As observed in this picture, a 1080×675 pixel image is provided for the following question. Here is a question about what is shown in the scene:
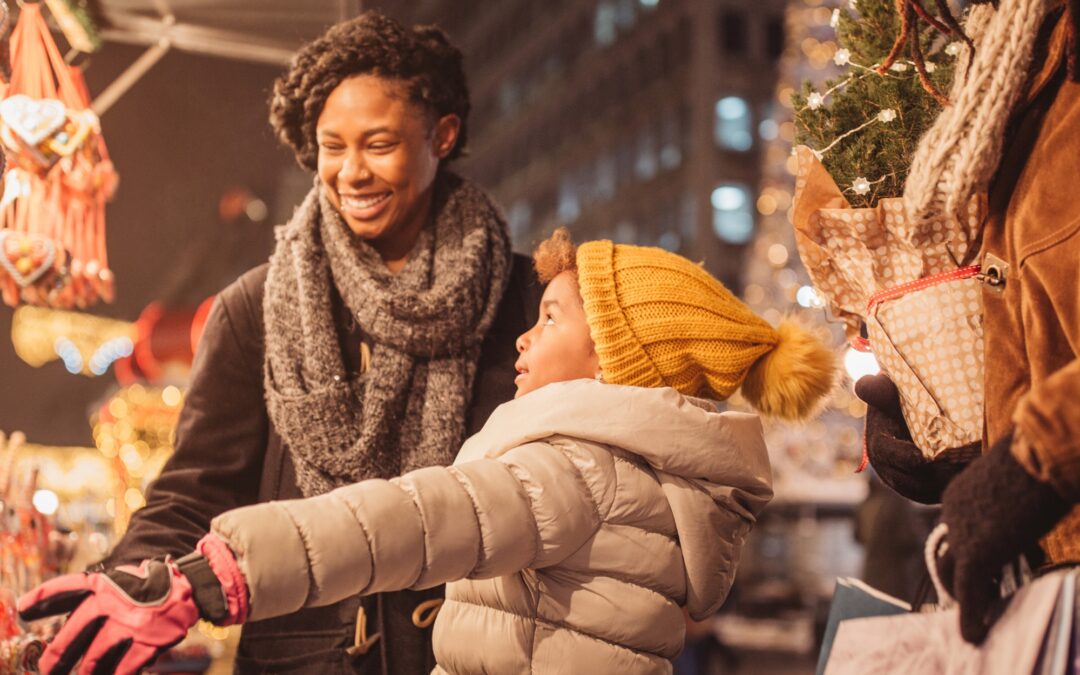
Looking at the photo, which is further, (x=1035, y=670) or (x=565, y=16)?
(x=565, y=16)

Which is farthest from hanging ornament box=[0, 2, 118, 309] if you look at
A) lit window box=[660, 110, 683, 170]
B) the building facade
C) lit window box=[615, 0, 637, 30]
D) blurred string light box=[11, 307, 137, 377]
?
lit window box=[615, 0, 637, 30]

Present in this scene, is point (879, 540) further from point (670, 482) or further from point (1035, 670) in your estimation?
point (1035, 670)

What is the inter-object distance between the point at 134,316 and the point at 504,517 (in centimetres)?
251

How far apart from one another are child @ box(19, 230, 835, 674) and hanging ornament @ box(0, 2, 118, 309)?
4.11 ft

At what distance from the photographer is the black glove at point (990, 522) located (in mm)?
1502

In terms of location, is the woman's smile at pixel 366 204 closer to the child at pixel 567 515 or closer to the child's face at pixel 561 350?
the child at pixel 567 515

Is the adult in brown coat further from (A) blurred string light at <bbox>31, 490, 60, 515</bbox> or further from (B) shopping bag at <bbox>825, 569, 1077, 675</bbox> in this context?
(A) blurred string light at <bbox>31, 490, 60, 515</bbox>

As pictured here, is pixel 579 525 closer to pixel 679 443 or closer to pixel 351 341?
pixel 679 443

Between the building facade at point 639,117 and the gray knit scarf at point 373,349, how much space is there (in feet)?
113

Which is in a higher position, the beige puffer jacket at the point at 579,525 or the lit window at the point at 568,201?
the beige puffer jacket at the point at 579,525

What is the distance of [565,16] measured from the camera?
5062 centimetres

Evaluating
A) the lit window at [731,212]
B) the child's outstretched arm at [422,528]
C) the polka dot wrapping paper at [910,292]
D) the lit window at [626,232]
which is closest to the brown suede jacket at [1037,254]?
the polka dot wrapping paper at [910,292]

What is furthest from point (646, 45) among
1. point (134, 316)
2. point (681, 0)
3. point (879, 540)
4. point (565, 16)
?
point (134, 316)

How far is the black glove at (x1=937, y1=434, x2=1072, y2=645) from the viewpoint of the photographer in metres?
1.50
